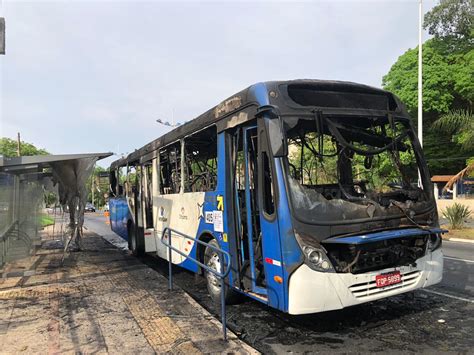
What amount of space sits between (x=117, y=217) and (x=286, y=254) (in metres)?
11.0

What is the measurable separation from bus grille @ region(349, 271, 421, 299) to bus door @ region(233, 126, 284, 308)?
84cm

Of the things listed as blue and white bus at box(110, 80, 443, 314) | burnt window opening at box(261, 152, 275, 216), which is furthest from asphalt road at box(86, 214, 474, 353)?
burnt window opening at box(261, 152, 275, 216)

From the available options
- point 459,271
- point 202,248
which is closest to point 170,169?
point 202,248

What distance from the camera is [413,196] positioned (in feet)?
18.0

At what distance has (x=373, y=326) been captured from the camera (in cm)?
536

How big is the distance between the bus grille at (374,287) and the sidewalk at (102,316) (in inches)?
52.3

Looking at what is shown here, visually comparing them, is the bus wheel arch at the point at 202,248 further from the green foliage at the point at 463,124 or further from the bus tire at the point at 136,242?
the green foliage at the point at 463,124

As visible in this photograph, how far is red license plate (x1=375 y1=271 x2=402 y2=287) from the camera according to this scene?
Answer: 482 centimetres

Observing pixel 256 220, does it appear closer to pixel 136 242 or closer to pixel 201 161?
pixel 201 161

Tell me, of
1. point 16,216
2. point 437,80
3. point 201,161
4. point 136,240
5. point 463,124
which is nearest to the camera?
point 201,161

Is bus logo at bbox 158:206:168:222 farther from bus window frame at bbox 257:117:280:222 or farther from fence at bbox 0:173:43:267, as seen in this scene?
bus window frame at bbox 257:117:280:222

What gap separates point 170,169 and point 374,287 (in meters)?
5.07

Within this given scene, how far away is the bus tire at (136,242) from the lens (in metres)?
11.6

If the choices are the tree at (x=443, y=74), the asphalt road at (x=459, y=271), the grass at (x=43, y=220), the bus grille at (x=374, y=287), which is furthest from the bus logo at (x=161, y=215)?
the tree at (x=443, y=74)
